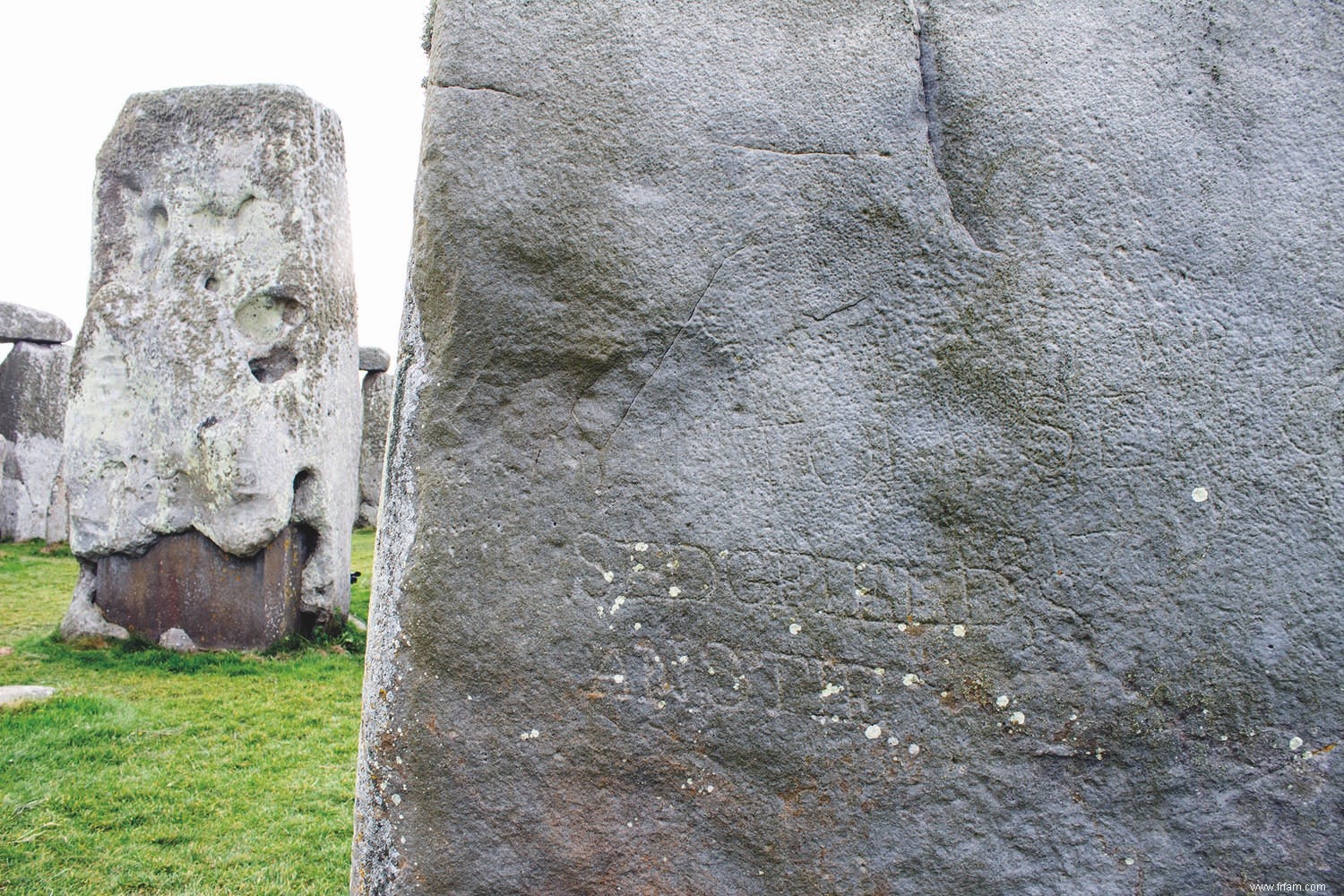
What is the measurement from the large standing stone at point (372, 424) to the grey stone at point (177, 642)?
5.48 m

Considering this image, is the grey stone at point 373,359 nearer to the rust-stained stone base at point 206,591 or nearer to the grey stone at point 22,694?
the rust-stained stone base at point 206,591

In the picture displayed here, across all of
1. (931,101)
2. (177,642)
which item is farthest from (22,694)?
(931,101)

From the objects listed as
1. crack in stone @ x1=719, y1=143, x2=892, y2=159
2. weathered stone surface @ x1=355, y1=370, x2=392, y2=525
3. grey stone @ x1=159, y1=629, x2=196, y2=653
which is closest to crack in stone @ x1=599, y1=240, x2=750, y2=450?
crack in stone @ x1=719, y1=143, x2=892, y2=159

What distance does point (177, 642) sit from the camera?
4.79m

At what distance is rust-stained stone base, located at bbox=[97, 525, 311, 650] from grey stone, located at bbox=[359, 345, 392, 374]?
5.72m

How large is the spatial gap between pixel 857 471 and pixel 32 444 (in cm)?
954

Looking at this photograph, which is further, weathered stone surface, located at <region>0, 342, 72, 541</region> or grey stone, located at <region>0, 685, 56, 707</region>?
weathered stone surface, located at <region>0, 342, 72, 541</region>

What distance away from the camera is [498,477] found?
5.72 ft

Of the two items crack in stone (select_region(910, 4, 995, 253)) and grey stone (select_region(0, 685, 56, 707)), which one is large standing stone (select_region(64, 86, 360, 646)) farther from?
crack in stone (select_region(910, 4, 995, 253))

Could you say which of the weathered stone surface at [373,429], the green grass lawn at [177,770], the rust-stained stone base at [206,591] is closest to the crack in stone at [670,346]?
the green grass lawn at [177,770]

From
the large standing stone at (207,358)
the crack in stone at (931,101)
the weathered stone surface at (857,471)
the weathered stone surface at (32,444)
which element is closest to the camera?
the weathered stone surface at (857,471)

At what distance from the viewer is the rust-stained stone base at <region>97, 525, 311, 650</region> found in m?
4.79

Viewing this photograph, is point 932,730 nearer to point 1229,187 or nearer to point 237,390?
point 1229,187

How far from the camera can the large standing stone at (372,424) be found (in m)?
10.3
